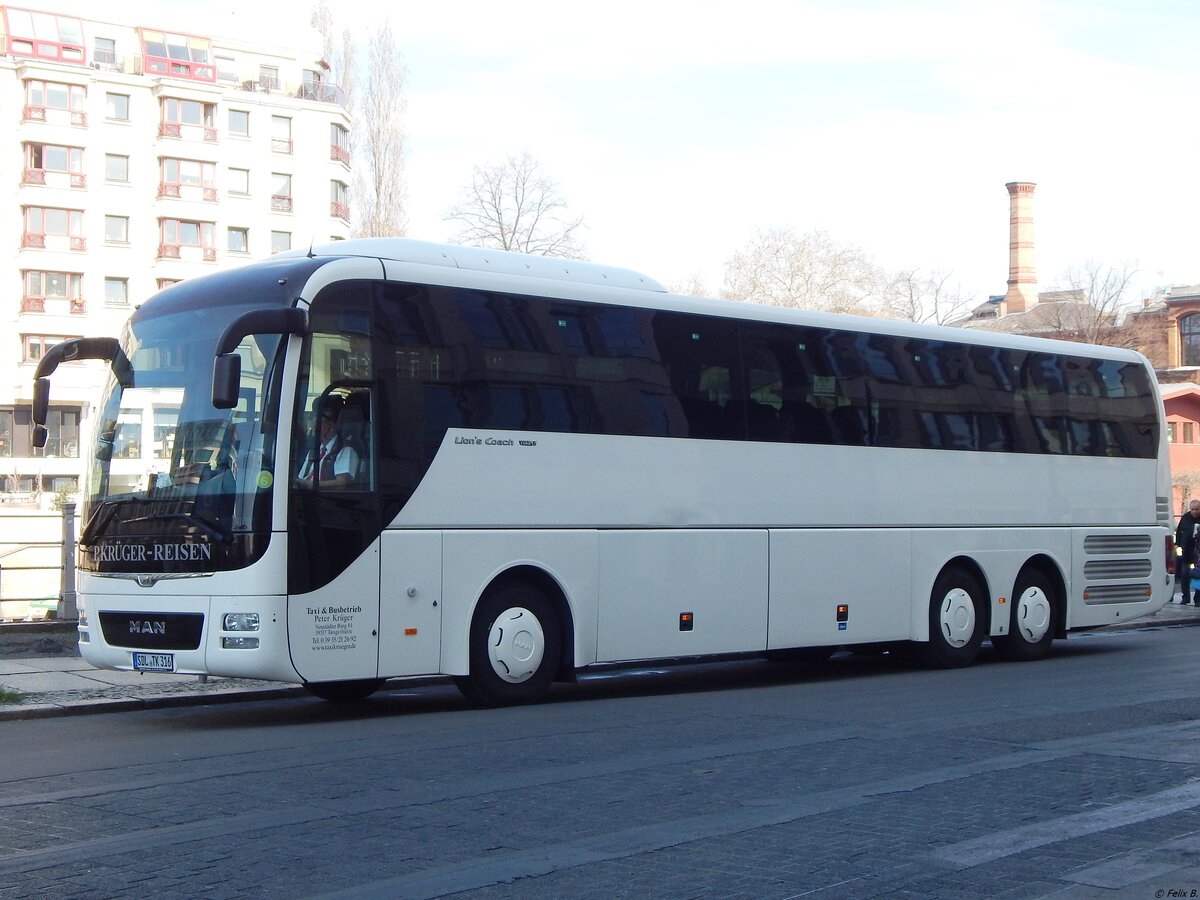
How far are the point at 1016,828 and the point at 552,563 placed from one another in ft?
20.5

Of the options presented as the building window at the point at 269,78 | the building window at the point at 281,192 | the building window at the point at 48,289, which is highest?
the building window at the point at 269,78

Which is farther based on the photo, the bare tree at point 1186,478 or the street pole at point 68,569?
the bare tree at point 1186,478

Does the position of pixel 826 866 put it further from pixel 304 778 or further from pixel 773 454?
pixel 773 454

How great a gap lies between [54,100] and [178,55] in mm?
7145

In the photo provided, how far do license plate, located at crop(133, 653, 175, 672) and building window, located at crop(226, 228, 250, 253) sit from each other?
64.9 metres

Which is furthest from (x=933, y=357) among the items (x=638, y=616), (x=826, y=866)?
(x=826, y=866)

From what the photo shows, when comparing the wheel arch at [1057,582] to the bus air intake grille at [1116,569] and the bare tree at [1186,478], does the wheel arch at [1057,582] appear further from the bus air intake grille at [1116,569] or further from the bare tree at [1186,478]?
the bare tree at [1186,478]

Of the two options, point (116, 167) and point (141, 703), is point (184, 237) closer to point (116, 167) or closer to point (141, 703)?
point (116, 167)

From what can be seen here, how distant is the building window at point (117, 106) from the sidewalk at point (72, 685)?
59.6m

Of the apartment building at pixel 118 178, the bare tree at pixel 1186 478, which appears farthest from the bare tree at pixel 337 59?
the bare tree at pixel 1186 478

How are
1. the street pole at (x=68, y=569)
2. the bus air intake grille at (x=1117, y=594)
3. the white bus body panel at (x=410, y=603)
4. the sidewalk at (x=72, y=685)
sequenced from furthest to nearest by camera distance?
the bus air intake grille at (x=1117, y=594)
the street pole at (x=68, y=569)
the sidewalk at (x=72, y=685)
the white bus body panel at (x=410, y=603)

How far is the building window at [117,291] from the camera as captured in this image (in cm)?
7150

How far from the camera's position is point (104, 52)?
7294cm

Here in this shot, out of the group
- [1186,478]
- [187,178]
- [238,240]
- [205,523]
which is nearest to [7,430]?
[238,240]
